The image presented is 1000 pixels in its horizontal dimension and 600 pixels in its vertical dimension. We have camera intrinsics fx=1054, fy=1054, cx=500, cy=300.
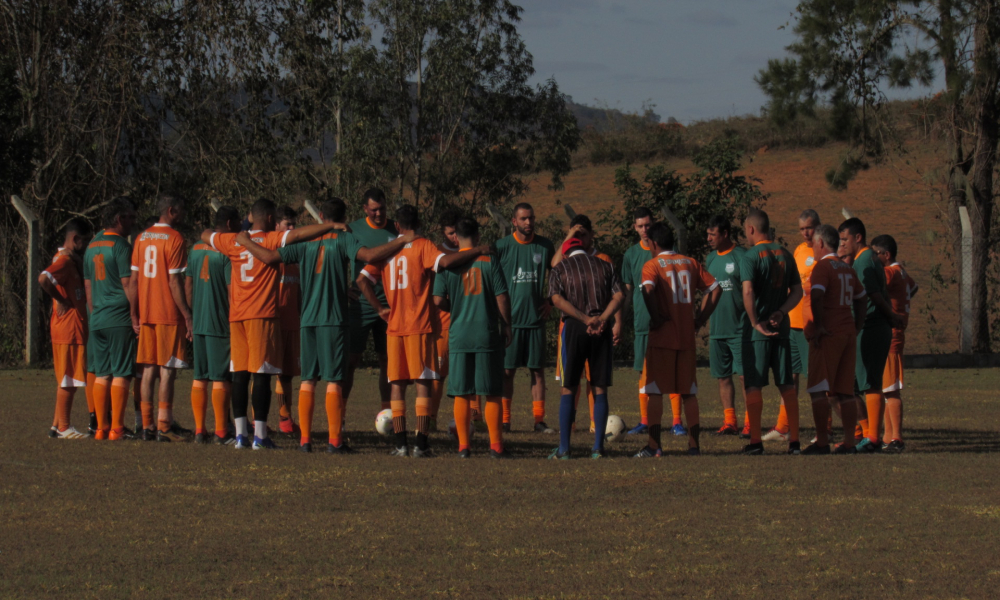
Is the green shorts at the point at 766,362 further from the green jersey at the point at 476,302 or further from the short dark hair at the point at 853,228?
the green jersey at the point at 476,302

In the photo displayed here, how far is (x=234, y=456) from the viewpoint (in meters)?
8.58

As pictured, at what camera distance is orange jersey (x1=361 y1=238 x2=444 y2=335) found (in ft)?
28.8

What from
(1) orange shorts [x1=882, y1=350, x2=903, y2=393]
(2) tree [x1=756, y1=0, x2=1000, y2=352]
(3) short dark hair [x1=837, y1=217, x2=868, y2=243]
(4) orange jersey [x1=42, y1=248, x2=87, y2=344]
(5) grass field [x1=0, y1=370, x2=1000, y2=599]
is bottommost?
(5) grass field [x1=0, y1=370, x2=1000, y2=599]

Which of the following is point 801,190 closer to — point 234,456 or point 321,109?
point 321,109

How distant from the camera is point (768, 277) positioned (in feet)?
30.6

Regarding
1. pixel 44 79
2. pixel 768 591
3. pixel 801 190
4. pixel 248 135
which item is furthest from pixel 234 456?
pixel 801 190

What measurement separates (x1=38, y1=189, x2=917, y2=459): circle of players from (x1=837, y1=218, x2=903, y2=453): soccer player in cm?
1

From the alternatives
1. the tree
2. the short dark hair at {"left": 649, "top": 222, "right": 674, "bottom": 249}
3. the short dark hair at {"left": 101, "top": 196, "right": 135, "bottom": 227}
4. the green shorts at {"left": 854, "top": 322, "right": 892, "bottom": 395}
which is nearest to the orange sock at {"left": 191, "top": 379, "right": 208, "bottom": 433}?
the short dark hair at {"left": 101, "top": 196, "right": 135, "bottom": 227}

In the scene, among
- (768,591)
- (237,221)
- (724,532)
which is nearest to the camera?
(768,591)

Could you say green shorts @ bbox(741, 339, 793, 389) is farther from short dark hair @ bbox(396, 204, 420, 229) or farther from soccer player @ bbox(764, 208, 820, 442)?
short dark hair @ bbox(396, 204, 420, 229)

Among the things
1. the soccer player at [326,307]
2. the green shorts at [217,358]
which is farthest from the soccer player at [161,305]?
the soccer player at [326,307]

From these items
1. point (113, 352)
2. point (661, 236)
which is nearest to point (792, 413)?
point (661, 236)

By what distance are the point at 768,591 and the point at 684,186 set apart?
57.4ft

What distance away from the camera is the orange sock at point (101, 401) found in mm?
9898
